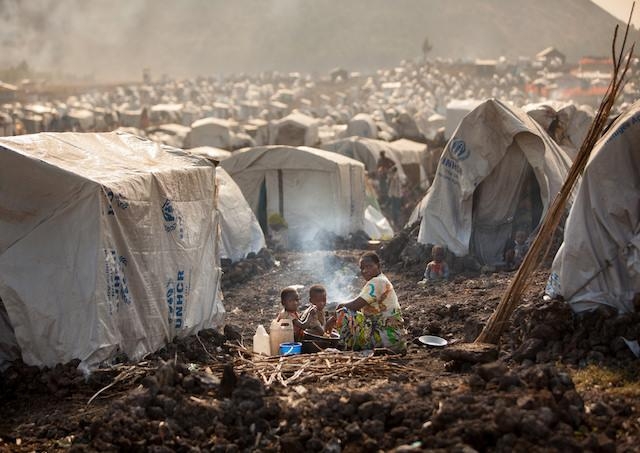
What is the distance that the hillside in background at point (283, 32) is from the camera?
106m

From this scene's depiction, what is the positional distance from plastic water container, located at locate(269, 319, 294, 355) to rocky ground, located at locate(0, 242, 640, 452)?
29 cm

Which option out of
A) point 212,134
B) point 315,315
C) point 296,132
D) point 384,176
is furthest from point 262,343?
point 212,134

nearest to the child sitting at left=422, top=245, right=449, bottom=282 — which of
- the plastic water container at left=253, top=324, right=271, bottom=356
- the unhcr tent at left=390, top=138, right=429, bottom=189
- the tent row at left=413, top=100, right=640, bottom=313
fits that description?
the tent row at left=413, top=100, right=640, bottom=313

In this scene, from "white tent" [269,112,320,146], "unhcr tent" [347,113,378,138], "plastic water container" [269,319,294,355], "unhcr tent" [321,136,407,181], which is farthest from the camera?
"white tent" [269,112,320,146]

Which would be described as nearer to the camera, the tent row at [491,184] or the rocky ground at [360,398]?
the rocky ground at [360,398]

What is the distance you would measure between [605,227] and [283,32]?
12728cm

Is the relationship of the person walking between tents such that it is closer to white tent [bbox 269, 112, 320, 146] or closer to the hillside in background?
white tent [bbox 269, 112, 320, 146]

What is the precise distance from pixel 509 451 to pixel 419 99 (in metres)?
53.1

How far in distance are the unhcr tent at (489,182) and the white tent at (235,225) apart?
2.87 meters

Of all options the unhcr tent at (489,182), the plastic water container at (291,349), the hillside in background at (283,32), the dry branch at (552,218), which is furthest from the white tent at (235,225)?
the hillside in background at (283,32)

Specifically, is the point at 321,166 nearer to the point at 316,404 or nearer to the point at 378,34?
the point at 316,404

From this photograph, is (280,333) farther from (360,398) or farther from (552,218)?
(360,398)

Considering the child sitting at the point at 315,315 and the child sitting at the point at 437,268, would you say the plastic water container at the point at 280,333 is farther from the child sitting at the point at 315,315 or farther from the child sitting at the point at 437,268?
the child sitting at the point at 437,268

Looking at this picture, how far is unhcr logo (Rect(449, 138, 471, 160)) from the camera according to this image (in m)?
12.4
